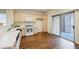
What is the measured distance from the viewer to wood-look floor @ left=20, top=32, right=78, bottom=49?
758 mm

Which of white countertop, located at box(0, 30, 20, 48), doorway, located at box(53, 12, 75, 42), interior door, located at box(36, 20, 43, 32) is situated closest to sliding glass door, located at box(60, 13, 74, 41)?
doorway, located at box(53, 12, 75, 42)

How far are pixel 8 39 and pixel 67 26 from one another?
0.60 m

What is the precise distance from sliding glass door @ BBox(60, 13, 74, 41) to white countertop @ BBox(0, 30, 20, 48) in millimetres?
494

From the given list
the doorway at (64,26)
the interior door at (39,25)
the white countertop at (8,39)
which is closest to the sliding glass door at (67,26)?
the doorway at (64,26)

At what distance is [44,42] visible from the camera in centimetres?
82

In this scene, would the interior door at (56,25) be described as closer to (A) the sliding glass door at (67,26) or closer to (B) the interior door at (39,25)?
(A) the sliding glass door at (67,26)

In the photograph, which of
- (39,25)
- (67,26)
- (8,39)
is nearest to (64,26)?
(67,26)

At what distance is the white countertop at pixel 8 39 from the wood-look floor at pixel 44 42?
8 cm

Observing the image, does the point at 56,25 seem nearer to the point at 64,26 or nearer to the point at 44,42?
the point at 64,26

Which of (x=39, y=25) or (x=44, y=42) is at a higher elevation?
(x=39, y=25)

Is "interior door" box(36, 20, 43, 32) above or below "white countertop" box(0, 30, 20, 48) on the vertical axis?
above

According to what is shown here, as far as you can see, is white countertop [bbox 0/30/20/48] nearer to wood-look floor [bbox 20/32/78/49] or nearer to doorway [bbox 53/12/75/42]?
wood-look floor [bbox 20/32/78/49]

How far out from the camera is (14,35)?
0.78 meters
